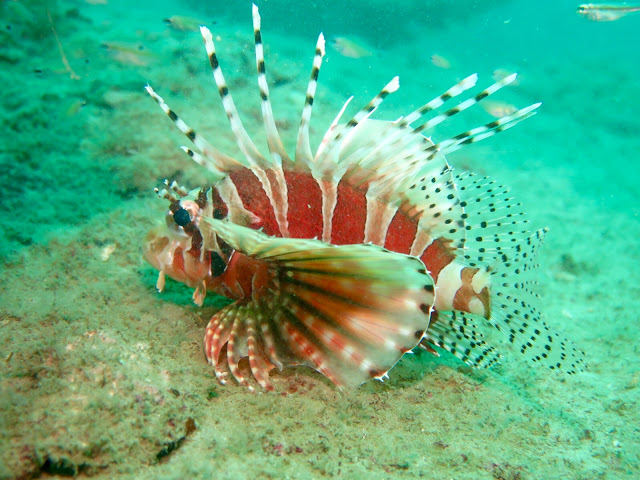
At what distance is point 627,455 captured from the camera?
3055 mm

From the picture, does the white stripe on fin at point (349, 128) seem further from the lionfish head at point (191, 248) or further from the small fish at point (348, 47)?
the small fish at point (348, 47)

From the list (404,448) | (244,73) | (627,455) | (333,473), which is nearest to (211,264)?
(333,473)

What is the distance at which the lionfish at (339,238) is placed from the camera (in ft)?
9.56

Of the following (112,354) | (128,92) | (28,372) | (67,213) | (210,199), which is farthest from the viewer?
(128,92)

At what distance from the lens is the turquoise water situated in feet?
7.51

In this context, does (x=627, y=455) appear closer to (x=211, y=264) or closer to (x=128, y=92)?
(x=211, y=264)

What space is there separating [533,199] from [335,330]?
329 inches

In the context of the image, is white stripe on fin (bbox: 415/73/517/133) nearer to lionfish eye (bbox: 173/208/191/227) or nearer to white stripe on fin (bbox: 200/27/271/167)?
white stripe on fin (bbox: 200/27/271/167)

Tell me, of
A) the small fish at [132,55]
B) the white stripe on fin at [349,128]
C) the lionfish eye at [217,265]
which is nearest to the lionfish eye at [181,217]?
the lionfish eye at [217,265]

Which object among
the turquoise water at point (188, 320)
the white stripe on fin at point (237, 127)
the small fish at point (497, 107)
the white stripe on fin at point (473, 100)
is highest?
the small fish at point (497, 107)

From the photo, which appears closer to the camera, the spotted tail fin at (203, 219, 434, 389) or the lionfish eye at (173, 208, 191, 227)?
the spotted tail fin at (203, 219, 434, 389)

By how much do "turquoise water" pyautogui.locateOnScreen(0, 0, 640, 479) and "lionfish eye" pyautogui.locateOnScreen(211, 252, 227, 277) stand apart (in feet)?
1.77

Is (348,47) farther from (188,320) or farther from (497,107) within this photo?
(188,320)

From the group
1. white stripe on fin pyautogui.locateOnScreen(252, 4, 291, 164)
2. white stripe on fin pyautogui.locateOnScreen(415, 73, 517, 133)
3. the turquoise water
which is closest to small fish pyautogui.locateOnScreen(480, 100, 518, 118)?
the turquoise water
